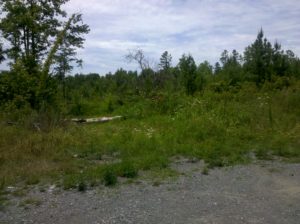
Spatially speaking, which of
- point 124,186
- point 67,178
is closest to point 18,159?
point 67,178

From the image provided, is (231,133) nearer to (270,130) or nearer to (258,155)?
(270,130)

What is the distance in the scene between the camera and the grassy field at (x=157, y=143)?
7426 millimetres

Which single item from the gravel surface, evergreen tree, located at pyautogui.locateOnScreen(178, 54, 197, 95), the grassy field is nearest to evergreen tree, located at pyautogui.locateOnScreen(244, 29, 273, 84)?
evergreen tree, located at pyautogui.locateOnScreen(178, 54, 197, 95)

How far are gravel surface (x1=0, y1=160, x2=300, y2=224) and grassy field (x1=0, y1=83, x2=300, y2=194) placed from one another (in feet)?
2.12

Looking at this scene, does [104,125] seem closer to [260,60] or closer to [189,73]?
[189,73]

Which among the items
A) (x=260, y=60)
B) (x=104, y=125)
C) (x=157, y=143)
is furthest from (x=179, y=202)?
(x=260, y=60)

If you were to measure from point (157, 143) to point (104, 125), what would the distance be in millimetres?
5073

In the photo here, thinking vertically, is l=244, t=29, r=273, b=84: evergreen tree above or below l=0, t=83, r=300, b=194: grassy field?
above

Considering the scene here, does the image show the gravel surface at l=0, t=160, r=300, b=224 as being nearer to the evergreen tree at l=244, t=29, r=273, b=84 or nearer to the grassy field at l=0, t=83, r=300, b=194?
the grassy field at l=0, t=83, r=300, b=194

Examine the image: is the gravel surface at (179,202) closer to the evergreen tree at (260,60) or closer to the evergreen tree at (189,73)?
the evergreen tree at (189,73)

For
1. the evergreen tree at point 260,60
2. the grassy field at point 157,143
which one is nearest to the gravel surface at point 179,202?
the grassy field at point 157,143

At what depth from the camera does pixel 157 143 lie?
10.2 meters

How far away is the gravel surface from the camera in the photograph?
16.8 ft

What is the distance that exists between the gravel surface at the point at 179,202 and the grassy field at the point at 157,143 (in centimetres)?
65
